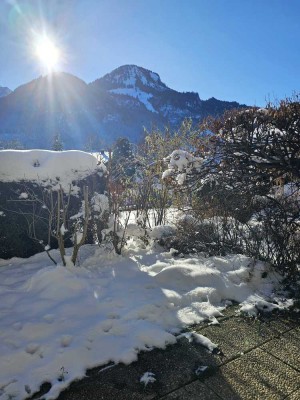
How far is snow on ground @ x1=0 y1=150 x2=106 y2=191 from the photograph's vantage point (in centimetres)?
556

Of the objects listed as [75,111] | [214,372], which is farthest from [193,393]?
[75,111]

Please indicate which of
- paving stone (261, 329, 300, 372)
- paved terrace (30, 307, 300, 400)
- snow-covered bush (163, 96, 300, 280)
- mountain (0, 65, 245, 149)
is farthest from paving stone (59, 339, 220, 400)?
mountain (0, 65, 245, 149)

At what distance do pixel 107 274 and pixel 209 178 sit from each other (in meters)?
2.30

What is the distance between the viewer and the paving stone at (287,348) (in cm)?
258

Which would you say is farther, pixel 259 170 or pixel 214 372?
pixel 259 170

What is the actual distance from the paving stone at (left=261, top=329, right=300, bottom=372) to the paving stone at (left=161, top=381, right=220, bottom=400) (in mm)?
848

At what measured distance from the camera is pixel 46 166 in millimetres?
5789

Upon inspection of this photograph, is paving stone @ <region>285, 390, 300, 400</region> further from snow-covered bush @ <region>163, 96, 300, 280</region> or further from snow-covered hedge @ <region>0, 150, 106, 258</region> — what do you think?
snow-covered hedge @ <region>0, 150, 106, 258</region>

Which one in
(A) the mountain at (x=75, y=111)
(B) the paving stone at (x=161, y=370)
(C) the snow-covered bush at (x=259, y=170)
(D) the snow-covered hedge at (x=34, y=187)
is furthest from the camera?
(A) the mountain at (x=75, y=111)

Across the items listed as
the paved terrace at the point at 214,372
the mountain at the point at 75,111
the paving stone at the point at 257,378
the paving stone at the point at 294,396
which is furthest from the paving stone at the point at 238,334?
the mountain at the point at 75,111

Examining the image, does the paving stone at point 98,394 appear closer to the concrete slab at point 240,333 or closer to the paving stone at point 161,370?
the paving stone at point 161,370

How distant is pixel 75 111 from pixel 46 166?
155 meters

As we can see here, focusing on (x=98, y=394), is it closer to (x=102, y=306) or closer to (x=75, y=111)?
(x=102, y=306)

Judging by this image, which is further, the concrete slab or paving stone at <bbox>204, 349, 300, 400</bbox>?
the concrete slab
